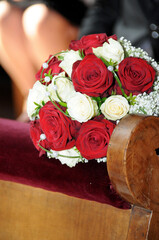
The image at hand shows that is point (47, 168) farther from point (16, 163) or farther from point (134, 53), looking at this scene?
point (134, 53)

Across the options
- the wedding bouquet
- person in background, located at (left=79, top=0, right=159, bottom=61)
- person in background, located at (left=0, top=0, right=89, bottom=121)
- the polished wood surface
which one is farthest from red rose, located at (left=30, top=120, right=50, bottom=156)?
person in background, located at (left=0, top=0, right=89, bottom=121)

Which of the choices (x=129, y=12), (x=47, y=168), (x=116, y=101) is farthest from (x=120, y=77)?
(x=129, y=12)

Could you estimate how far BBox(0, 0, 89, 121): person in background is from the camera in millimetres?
3119

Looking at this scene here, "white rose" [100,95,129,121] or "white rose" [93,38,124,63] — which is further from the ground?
"white rose" [93,38,124,63]

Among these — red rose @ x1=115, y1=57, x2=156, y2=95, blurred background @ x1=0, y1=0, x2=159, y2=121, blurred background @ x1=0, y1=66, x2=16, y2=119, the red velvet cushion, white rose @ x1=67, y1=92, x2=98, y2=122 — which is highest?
blurred background @ x1=0, y1=0, x2=159, y2=121

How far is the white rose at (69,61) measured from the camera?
3.16 feet

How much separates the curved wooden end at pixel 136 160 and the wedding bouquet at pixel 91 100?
5.6 inches

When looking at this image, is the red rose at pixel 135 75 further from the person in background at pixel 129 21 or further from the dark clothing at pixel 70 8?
the dark clothing at pixel 70 8

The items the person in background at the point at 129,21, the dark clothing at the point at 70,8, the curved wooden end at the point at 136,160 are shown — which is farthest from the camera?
the dark clothing at the point at 70,8

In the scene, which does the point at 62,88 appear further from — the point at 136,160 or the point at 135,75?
the point at 136,160

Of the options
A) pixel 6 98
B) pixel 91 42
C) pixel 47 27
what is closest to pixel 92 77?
pixel 91 42

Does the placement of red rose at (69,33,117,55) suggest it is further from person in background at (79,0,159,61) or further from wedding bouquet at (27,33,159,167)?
→ person in background at (79,0,159,61)

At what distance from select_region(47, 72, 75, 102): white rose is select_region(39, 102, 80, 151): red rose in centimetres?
2

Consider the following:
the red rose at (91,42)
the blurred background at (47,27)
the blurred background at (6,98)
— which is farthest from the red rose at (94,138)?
the blurred background at (6,98)
